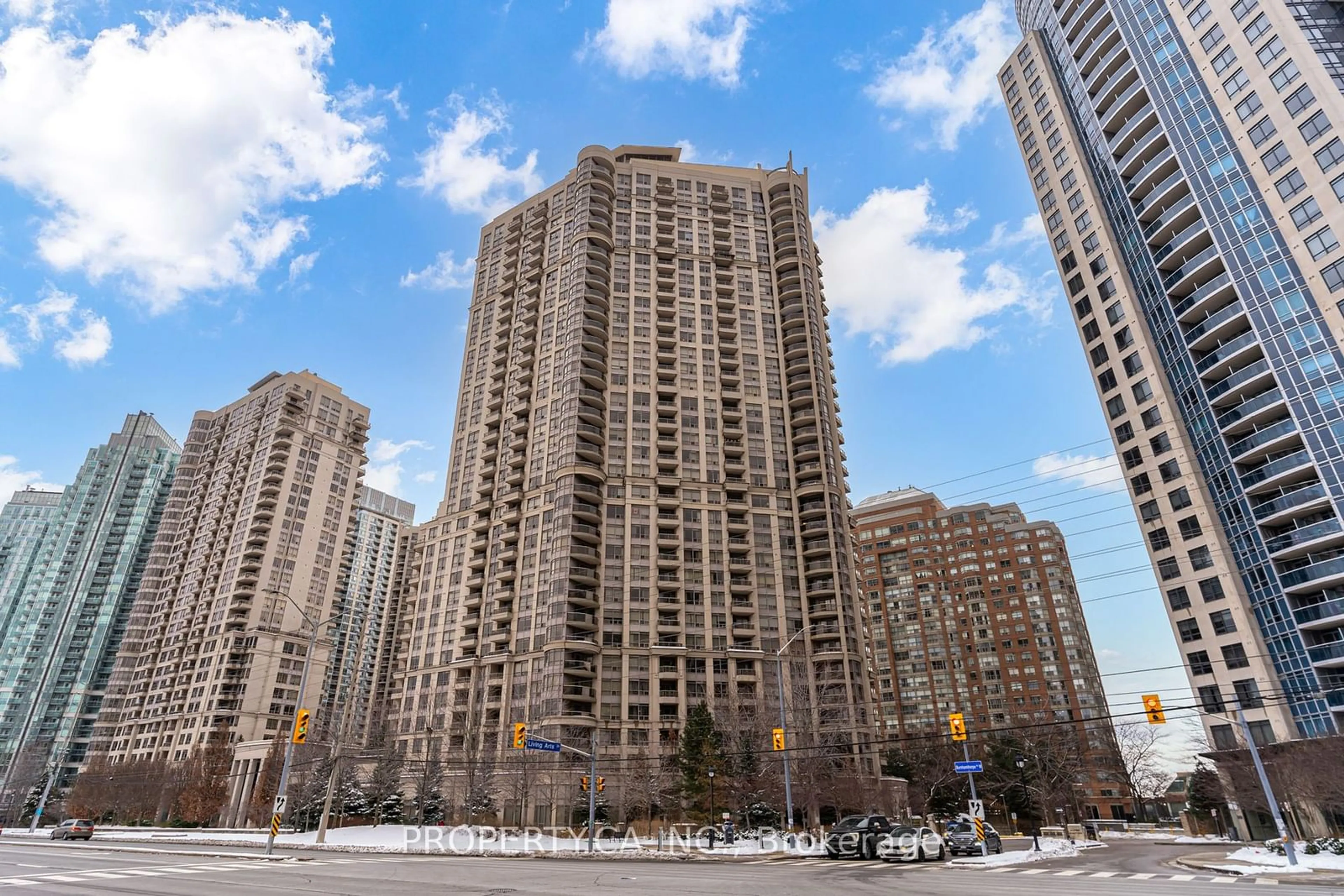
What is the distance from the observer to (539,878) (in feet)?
70.0

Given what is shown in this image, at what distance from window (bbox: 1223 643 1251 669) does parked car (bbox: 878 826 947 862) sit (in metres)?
38.9

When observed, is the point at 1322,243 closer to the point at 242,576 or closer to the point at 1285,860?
the point at 1285,860

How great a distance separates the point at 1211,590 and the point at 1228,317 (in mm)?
23226

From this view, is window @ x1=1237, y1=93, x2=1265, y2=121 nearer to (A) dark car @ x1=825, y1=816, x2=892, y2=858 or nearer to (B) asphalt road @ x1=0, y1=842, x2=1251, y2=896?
(B) asphalt road @ x1=0, y1=842, x2=1251, y2=896

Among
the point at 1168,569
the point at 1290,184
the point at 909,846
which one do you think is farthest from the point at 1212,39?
the point at 909,846

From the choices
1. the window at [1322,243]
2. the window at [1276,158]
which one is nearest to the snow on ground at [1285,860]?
the window at [1322,243]

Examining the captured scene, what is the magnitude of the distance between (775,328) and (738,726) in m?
60.3

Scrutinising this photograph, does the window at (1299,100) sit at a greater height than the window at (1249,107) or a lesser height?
lesser

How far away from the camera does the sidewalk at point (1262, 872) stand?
22797 millimetres

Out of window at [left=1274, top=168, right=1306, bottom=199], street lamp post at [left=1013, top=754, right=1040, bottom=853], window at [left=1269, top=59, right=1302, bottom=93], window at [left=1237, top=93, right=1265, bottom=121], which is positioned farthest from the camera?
window at [left=1237, top=93, right=1265, bottom=121]

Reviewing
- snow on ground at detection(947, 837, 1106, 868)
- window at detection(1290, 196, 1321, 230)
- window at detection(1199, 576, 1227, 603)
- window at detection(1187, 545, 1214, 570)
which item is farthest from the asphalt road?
window at detection(1290, 196, 1321, 230)

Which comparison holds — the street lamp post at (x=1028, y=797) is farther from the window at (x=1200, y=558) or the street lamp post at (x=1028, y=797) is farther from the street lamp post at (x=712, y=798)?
the window at (x=1200, y=558)

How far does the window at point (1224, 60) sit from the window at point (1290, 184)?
43.2 ft

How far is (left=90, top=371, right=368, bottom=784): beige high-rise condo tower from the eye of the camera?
107250 millimetres
